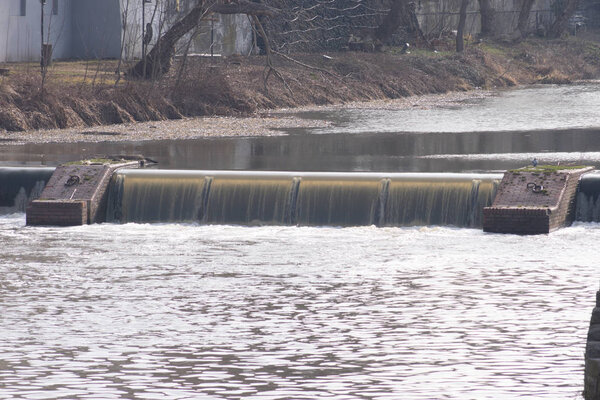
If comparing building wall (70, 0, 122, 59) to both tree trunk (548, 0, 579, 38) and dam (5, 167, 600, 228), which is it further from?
tree trunk (548, 0, 579, 38)

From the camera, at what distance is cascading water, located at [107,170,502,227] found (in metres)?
18.5

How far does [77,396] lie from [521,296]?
222 inches

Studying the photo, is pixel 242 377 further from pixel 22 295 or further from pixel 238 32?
pixel 238 32

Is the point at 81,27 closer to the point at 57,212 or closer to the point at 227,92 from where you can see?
the point at 227,92

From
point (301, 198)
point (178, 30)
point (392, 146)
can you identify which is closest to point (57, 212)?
point (301, 198)

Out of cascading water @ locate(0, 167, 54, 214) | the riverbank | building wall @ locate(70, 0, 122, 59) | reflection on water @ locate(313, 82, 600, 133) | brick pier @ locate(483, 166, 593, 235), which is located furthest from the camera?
building wall @ locate(70, 0, 122, 59)

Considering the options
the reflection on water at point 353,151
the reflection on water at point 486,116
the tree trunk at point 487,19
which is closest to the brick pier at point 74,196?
the reflection on water at point 353,151

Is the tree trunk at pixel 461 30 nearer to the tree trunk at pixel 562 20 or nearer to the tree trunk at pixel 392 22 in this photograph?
the tree trunk at pixel 392 22

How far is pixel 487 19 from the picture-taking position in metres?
66.0

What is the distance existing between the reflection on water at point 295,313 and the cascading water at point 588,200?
2.50ft

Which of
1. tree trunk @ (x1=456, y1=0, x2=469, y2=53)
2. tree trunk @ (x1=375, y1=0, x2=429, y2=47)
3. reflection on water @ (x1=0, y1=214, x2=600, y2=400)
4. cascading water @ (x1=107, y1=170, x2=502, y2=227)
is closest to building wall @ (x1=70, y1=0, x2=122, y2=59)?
tree trunk @ (x1=375, y1=0, x2=429, y2=47)

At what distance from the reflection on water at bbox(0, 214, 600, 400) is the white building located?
69.7ft

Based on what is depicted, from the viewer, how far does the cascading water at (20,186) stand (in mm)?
20109

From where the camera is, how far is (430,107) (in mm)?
40312
